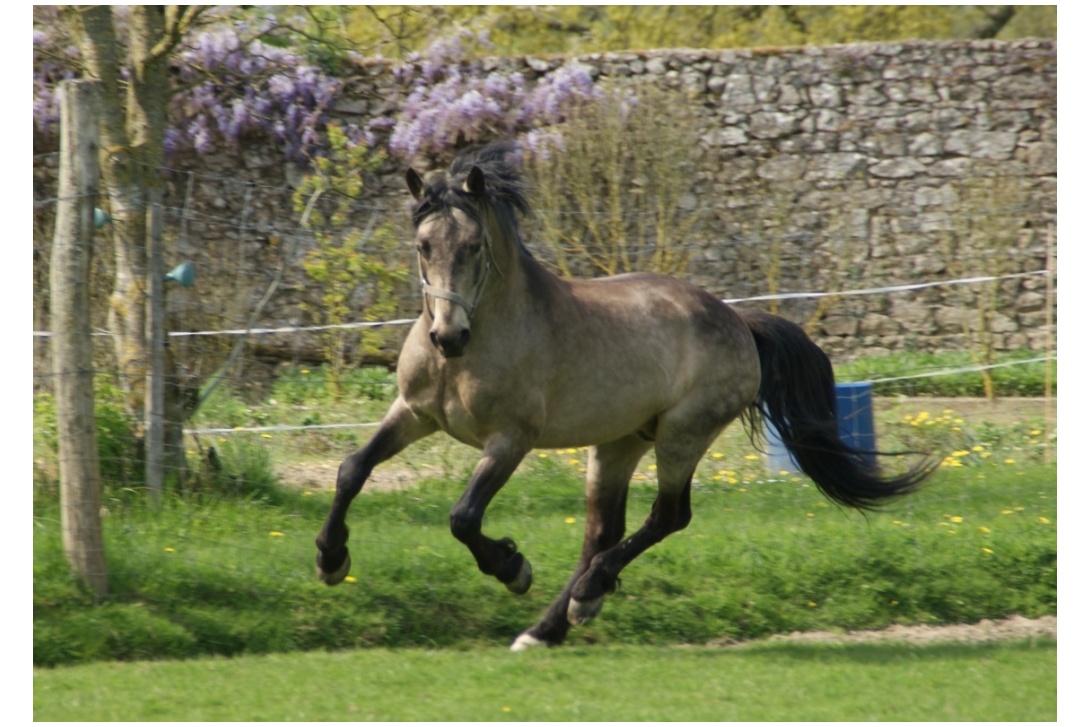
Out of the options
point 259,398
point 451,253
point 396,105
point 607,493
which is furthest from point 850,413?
point 396,105

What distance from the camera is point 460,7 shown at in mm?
15555

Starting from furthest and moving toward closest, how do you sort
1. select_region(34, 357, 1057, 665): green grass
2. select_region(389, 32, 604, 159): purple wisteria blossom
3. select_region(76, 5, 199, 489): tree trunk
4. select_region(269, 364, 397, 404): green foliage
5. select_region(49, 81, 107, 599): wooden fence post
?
select_region(389, 32, 604, 159): purple wisteria blossom, select_region(269, 364, 397, 404): green foliage, select_region(76, 5, 199, 489): tree trunk, select_region(34, 357, 1057, 665): green grass, select_region(49, 81, 107, 599): wooden fence post

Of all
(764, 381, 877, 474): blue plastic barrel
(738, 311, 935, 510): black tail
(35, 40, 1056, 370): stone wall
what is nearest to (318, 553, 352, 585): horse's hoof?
(738, 311, 935, 510): black tail

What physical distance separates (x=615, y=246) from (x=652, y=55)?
422cm

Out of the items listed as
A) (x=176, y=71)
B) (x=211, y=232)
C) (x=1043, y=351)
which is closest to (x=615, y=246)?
(x=211, y=232)

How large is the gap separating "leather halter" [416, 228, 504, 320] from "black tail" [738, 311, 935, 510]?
196 centimetres

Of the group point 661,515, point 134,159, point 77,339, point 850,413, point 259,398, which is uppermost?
→ point 134,159

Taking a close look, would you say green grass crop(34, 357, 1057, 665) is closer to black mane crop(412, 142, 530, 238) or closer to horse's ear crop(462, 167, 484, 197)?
black mane crop(412, 142, 530, 238)

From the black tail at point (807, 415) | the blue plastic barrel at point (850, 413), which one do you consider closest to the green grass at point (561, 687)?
the black tail at point (807, 415)

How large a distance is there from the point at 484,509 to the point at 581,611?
86cm

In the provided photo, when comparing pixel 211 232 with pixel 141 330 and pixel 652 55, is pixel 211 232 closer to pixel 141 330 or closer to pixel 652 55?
pixel 141 330

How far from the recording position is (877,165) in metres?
14.0

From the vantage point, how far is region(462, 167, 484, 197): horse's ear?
5.15 m

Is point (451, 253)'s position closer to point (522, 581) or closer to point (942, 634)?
point (522, 581)
